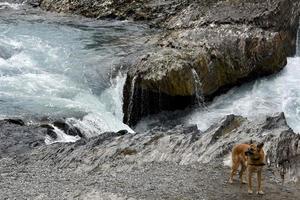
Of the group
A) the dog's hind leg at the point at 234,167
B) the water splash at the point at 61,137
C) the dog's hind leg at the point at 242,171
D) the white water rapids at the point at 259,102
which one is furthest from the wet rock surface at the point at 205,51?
the dog's hind leg at the point at 242,171

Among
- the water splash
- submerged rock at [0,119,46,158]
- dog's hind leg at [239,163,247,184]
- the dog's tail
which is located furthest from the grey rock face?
the water splash

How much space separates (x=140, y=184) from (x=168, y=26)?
73.9 feet

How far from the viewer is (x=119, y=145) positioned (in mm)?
18875

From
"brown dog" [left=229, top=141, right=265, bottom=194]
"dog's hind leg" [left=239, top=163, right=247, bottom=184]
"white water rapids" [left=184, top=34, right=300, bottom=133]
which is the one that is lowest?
"white water rapids" [left=184, top=34, right=300, bottom=133]

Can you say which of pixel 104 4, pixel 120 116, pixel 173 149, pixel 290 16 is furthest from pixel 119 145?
pixel 104 4

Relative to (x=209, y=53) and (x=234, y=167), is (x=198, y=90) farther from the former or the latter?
(x=234, y=167)

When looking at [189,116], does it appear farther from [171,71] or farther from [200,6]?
[200,6]

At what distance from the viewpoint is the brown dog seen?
13406 mm

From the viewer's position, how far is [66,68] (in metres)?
30.3

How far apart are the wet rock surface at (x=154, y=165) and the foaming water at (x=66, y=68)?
16.4 feet

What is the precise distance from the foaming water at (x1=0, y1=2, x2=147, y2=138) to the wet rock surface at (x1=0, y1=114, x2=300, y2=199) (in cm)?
500

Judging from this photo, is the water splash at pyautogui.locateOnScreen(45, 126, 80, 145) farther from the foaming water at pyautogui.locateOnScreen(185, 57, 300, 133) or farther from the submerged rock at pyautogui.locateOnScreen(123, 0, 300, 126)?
the foaming water at pyautogui.locateOnScreen(185, 57, 300, 133)

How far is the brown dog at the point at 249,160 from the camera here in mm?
13406

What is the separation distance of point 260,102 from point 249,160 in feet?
50.7
